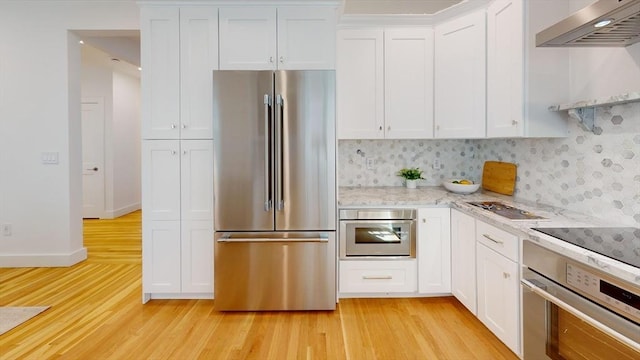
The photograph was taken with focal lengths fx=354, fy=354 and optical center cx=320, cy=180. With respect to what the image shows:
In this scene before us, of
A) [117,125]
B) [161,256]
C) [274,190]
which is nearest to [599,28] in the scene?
[274,190]

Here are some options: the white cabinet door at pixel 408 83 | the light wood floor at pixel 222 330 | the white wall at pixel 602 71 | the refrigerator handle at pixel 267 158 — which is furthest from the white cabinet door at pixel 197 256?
the white wall at pixel 602 71

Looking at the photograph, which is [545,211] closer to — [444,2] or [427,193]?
[427,193]

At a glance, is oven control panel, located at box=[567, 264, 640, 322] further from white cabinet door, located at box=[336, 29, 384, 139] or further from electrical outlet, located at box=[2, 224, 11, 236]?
electrical outlet, located at box=[2, 224, 11, 236]

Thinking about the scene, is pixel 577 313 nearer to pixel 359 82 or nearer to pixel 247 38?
pixel 359 82

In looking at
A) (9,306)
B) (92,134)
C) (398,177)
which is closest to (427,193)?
(398,177)

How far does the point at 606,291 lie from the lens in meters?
1.33

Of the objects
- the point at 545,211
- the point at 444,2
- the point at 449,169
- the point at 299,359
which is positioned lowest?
the point at 299,359

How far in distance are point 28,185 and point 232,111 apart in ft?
9.06

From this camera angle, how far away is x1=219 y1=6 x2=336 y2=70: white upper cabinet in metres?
2.78

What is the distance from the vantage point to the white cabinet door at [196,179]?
2.82 meters

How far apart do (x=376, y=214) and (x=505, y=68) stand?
1.40 m

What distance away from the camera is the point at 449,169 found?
3.55 m

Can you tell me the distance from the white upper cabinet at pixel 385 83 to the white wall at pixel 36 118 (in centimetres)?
266

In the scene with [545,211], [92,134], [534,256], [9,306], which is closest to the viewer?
[534,256]
